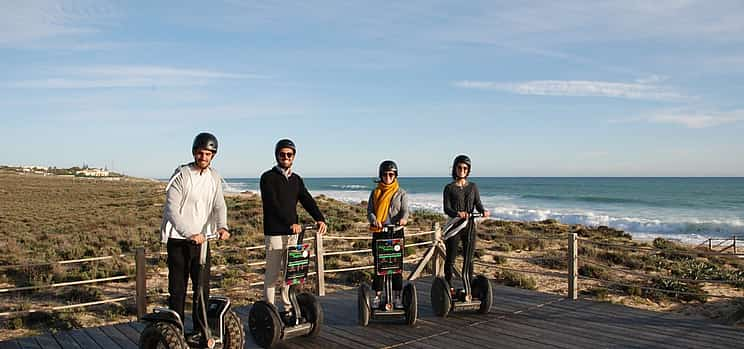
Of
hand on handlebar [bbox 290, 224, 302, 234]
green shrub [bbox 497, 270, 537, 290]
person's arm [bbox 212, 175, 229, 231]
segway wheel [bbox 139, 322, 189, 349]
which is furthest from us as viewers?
green shrub [bbox 497, 270, 537, 290]

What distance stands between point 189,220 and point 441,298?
260 centimetres

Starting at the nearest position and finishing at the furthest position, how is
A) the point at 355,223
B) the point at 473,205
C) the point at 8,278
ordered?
the point at 473,205
the point at 8,278
the point at 355,223

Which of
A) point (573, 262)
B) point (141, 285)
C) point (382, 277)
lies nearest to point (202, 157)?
point (382, 277)

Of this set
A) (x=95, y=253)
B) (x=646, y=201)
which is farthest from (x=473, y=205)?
(x=646, y=201)

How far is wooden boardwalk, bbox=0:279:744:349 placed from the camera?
4273mm

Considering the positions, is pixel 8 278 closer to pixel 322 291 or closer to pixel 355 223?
pixel 322 291

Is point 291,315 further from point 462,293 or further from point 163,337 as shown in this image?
point 462,293

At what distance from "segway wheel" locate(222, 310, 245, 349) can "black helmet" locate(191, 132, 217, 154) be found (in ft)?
3.65

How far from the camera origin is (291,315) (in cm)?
424

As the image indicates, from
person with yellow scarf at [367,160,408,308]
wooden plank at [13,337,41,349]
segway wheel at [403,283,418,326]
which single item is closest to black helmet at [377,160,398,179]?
person with yellow scarf at [367,160,408,308]

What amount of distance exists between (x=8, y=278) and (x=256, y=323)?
671 centimetres

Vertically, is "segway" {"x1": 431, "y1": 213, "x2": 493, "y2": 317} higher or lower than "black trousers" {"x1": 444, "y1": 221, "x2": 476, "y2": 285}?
lower

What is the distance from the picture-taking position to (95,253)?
10969mm

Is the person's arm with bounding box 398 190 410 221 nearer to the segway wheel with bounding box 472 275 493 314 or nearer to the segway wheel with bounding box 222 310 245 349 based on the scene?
the segway wheel with bounding box 472 275 493 314
